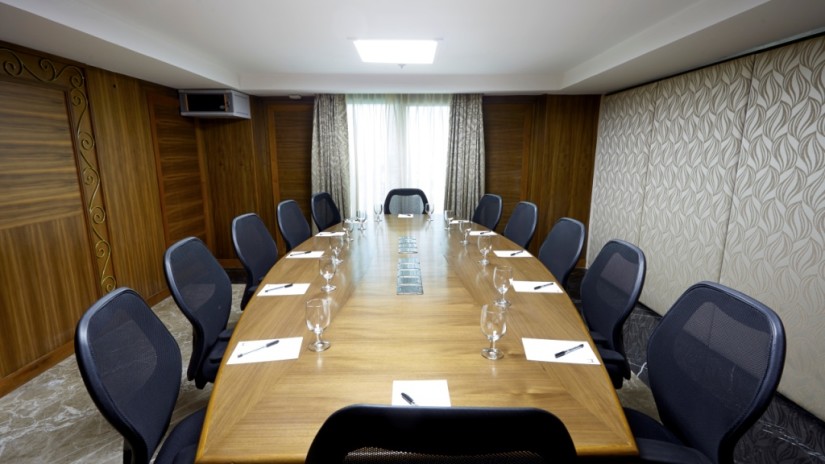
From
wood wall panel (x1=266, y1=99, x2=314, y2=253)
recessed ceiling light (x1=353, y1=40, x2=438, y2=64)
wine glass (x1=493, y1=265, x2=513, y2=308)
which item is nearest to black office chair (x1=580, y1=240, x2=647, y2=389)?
wine glass (x1=493, y1=265, x2=513, y2=308)

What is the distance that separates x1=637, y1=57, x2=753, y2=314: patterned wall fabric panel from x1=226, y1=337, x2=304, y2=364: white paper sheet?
9.93 ft

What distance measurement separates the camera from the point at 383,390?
1088mm

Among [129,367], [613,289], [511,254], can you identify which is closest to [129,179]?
[129,367]

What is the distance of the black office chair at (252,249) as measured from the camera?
92.9 inches

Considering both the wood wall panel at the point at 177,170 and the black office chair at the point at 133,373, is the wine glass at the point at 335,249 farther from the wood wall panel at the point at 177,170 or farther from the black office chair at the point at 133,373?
the wood wall panel at the point at 177,170

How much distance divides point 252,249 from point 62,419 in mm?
1340

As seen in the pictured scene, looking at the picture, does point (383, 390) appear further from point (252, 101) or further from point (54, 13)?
point (252, 101)

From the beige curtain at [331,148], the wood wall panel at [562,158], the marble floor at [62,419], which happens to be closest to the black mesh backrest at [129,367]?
the marble floor at [62,419]

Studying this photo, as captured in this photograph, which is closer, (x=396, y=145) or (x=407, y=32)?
(x=407, y=32)

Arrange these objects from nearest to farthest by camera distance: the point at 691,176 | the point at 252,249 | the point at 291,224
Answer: the point at 252,249, the point at 691,176, the point at 291,224

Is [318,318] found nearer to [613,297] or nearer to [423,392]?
[423,392]

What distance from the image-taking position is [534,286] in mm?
1941

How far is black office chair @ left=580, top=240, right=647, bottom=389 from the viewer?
62.9 inches

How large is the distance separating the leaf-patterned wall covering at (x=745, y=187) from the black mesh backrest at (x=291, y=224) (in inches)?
130
